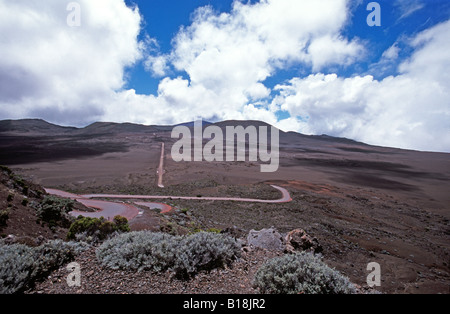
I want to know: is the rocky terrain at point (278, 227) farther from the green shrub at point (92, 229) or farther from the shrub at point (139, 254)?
the green shrub at point (92, 229)

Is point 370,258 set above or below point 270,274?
below

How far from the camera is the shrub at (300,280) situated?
3.31 metres

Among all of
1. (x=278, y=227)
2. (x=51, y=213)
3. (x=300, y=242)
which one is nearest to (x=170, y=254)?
(x=300, y=242)

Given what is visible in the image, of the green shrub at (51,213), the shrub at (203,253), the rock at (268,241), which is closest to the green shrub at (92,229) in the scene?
the green shrub at (51,213)

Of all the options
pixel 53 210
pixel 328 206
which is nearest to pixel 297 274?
pixel 53 210

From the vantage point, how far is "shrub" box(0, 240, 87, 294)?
318 centimetres

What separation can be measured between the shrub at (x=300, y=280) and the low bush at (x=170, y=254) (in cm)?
96

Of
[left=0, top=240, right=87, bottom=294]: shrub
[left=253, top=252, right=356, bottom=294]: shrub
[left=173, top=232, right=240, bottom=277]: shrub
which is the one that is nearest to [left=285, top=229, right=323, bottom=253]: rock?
[left=173, top=232, right=240, bottom=277]: shrub

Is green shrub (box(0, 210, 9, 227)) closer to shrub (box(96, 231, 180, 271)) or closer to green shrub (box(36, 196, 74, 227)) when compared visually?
green shrub (box(36, 196, 74, 227))

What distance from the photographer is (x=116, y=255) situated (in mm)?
4219

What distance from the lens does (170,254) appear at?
4.04 m

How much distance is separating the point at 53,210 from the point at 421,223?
24742 millimetres

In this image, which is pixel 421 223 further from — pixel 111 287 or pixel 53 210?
pixel 53 210

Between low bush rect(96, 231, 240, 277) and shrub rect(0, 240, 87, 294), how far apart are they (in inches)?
24.5
